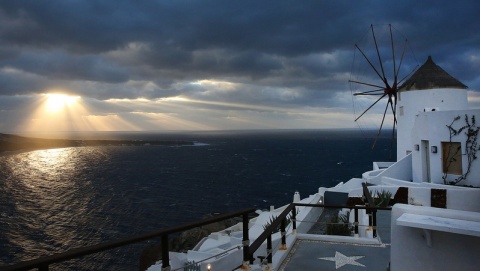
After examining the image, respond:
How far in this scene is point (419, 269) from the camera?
4.05m

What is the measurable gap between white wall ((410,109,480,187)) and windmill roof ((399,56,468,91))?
6833 mm

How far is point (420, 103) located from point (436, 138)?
819 cm

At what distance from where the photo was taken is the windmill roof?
28109 mm

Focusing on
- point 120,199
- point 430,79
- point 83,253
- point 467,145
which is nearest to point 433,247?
point 83,253

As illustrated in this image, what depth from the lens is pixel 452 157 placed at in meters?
20.9

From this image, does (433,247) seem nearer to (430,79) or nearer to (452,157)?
(452,157)

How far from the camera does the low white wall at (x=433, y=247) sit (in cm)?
384

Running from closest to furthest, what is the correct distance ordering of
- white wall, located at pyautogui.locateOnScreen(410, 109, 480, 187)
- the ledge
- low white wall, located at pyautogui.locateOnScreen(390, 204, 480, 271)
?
the ledge
low white wall, located at pyautogui.locateOnScreen(390, 204, 480, 271)
white wall, located at pyautogui.locateOnScreen(410, 109, 480, 187)

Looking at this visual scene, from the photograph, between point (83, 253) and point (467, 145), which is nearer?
point (83, 253)

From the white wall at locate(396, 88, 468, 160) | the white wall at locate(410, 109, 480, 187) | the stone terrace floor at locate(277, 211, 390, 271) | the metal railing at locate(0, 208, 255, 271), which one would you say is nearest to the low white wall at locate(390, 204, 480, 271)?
the metal railing at locate(0, 208, 255, 271)

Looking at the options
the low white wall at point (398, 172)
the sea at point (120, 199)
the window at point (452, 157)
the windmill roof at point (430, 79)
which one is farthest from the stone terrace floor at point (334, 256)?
the windmill roof at point (430, 79)

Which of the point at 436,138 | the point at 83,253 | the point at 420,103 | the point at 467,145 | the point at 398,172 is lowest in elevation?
the point at 398,172

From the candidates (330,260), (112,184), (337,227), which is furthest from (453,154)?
(112,184)

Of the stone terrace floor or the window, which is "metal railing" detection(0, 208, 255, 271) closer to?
the stone terrace floor
